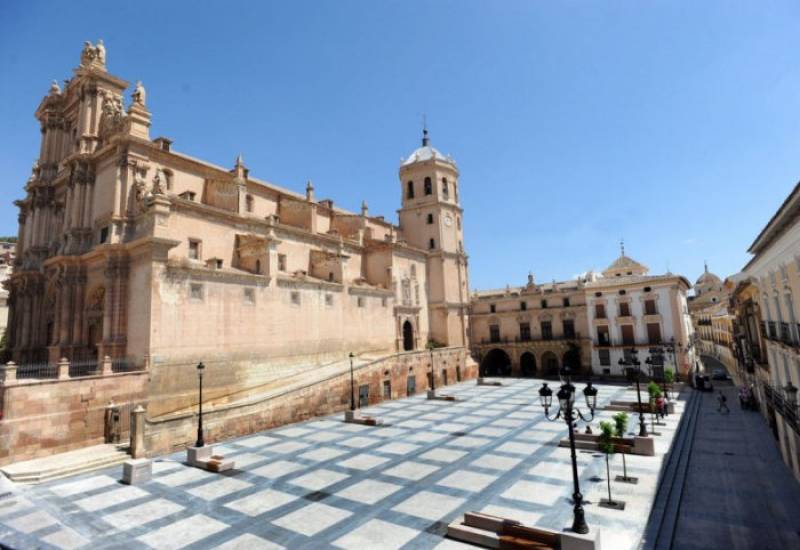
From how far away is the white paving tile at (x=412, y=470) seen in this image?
1321 centimetres

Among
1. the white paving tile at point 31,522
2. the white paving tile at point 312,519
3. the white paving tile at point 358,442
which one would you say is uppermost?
the white paving tile at point 31,522

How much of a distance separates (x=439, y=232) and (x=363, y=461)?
94.7 feet

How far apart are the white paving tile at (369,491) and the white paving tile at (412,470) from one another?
31.9 inches

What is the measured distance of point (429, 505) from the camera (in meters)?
10.9

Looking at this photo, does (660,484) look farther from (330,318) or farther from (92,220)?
(92,220)

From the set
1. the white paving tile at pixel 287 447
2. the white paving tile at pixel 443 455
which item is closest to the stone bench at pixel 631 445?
the white paving tile at pixel 443 455

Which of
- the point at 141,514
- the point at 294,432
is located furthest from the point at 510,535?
the point at 294,432

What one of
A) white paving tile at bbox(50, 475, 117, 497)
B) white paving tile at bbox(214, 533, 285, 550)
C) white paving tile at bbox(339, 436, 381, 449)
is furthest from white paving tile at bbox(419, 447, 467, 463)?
white paving tile at bbox(50, 475, 117, 497)

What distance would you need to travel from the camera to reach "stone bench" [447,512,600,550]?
7.81 m

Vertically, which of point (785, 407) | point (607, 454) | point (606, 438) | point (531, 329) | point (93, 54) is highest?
point (93, 54)

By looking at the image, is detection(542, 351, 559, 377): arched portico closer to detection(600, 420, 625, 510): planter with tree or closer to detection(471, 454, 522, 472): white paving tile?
detection(471, 454, 522, 472): white paving tile

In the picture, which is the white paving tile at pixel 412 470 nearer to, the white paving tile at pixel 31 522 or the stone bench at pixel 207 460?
the stone bench at pixel 207 460

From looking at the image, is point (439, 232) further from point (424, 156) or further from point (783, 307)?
point (783, 307)

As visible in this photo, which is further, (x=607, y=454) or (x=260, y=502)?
(x=260, y=502)
